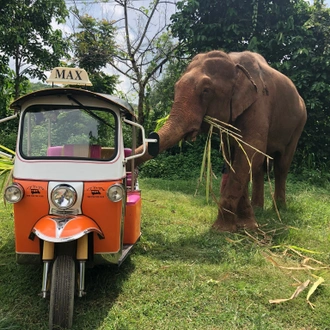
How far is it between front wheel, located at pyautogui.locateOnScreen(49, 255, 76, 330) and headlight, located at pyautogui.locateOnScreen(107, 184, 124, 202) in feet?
2.27

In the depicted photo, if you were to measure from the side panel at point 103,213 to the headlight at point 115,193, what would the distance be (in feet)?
0.17

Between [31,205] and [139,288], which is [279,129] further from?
[31,205]

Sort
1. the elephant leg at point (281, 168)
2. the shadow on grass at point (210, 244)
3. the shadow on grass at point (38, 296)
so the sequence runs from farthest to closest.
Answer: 1. the elephant leg at point (281, 168)
2. the shadow on grass at point (210, 244)
3. the shadow on grass at point (38, 296)

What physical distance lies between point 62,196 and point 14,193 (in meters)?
0.41

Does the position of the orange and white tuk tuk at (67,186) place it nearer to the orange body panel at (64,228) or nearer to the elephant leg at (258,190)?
the orange body panel at (64,228)

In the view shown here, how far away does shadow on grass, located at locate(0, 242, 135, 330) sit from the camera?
3.03 meters

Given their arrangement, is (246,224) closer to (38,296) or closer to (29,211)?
(38,296)

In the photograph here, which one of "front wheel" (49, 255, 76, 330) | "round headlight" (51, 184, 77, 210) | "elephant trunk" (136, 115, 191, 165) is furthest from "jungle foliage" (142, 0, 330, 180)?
"front wheel" (49, 255, 76, 330)

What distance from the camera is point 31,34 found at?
10.9m

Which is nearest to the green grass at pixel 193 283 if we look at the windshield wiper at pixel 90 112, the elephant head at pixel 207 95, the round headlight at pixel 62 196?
the round headlight at pixel 62 196

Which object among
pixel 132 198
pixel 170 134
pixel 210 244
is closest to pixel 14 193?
pixel 132 198

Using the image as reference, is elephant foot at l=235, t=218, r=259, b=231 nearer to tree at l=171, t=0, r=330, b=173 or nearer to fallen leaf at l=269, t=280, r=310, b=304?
fallen leaf at l=269, t=280, r=310, b=304

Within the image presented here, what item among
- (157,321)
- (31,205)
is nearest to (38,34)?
(31,205)

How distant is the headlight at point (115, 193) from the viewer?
3350mm
